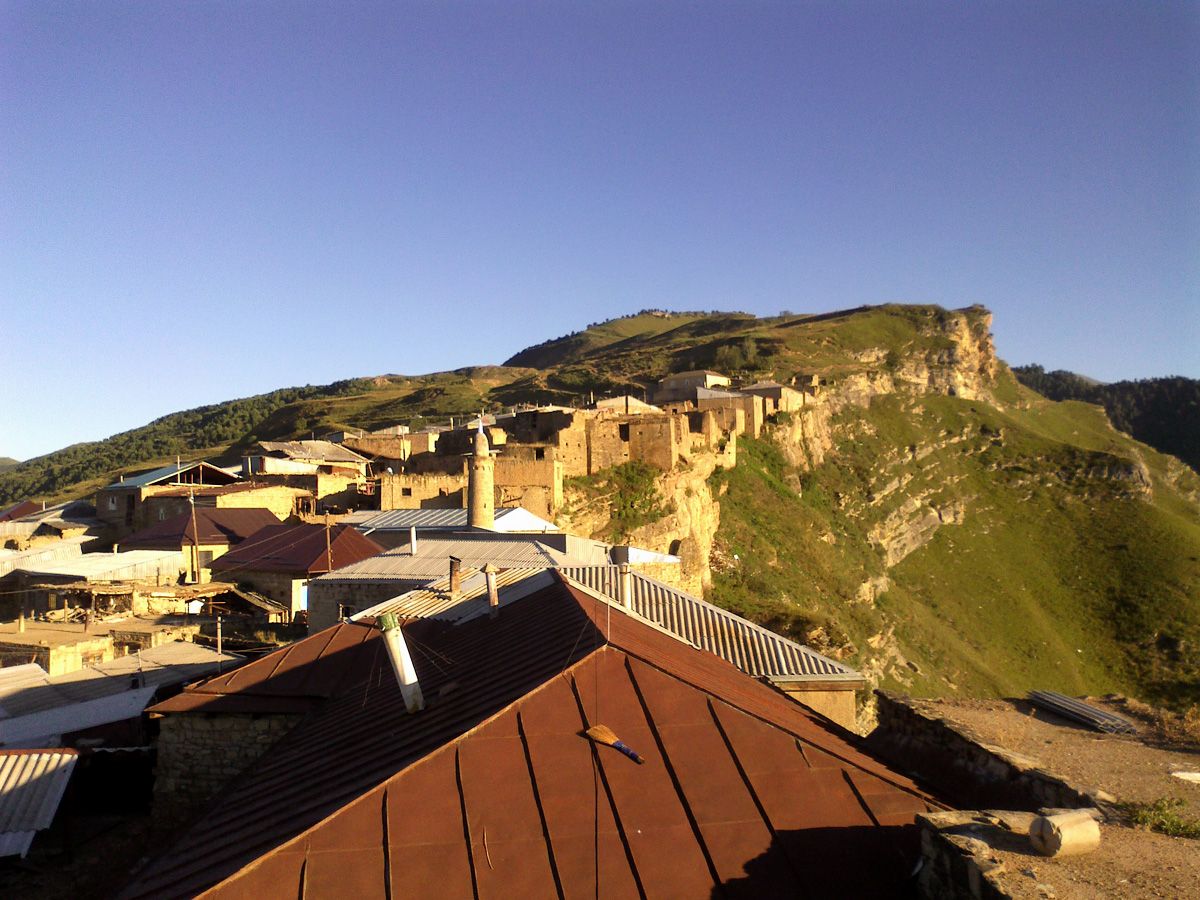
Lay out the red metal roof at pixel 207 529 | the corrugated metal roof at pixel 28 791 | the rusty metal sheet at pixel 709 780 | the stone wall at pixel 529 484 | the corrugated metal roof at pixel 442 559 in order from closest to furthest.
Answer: the rusty metal sheet at pixel 709 780 → the corrugated metal roof at pixel 28 791 → the corrugated metal roof at pixel 442 559 → the red metal roof at pixel 207 529 → the stone wall at pixel 529 484

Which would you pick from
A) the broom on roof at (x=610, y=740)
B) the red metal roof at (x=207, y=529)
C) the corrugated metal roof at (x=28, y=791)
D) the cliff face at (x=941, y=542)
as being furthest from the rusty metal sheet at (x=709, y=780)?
the red metal roof at (x=207, y=529)

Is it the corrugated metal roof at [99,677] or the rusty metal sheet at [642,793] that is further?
the corrugated metal roof at [99,677]

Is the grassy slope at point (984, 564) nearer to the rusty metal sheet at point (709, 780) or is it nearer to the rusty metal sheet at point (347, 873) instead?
the rusty metal sheet at point (709, 780)

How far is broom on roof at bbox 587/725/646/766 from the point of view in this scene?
513 centimetres

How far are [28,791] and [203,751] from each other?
1836 mm

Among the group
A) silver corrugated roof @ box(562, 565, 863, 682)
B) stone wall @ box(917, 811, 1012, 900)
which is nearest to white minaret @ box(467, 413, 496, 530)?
silver corrugated roof @ box(562, 565, 863, 682)

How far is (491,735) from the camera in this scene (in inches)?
205

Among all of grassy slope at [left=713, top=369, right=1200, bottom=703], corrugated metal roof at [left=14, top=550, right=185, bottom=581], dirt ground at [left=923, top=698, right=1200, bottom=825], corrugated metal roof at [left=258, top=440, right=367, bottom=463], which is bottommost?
grassy slope at [left=713, top=369, right=1200, bottom=703]

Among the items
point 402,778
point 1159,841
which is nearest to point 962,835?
point 1159,841

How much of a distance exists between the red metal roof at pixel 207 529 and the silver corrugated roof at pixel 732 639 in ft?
66.0

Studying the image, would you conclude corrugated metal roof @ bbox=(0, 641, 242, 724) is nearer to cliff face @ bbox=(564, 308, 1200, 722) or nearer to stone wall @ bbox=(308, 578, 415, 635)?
stone wall @ bbox=(308, 578, 415, 635)

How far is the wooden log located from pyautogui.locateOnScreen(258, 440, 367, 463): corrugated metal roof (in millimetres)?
40635

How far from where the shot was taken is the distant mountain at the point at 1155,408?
103m

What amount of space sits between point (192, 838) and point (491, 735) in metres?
2.39
